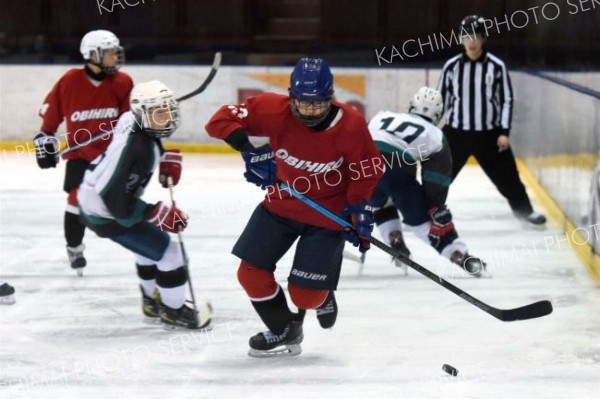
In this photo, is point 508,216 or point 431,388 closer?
point 431,388

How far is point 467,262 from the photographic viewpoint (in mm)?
4777

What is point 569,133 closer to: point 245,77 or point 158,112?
point 158,112

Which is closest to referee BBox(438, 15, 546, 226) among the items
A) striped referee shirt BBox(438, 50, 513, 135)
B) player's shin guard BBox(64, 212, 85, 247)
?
striped referee shirt BBox(438, 50, 513, 135)

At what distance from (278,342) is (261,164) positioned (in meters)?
0.62

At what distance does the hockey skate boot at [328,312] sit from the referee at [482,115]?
2.51m

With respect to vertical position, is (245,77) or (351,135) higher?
(351,135)

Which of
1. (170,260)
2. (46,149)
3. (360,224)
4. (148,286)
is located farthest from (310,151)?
(46,149)

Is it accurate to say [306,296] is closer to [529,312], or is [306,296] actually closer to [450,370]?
[450,370]

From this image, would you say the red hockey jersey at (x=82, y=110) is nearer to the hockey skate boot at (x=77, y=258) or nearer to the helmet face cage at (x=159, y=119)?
the hockey skate boot at (x=77, y=258)

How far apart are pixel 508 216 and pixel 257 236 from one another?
3.07 metres

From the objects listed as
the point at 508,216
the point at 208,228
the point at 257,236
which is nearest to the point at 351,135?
the point at 257,236

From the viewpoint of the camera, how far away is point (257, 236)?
3656 mm

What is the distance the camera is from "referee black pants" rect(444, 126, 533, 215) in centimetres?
→ 629
